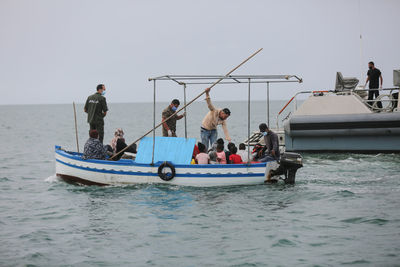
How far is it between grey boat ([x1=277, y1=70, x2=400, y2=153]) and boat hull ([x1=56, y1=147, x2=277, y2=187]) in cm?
594

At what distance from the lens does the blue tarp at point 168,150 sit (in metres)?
13.6

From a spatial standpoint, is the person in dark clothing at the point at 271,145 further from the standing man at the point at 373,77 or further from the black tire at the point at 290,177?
the standing man at the point at 373,77

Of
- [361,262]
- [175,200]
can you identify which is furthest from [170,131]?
[361,262]

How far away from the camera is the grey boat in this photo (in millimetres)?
18547

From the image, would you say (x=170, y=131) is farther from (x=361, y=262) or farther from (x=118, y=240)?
(x=361, y=262)

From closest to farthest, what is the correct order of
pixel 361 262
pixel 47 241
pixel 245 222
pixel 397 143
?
pixel 361 262
pixel 47 241
pixel 245 222
pixel 397 143

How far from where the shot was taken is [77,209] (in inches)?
490

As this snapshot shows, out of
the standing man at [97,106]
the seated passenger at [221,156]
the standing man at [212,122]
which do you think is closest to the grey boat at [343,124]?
the standing man at [212,122]

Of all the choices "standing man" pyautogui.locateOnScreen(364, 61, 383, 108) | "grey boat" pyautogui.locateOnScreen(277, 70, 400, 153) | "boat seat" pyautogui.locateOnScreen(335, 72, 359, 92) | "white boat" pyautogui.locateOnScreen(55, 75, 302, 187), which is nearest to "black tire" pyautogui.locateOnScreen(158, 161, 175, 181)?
"white boat" pyautogui.locateOnScreen(55, 75, 302, 187)

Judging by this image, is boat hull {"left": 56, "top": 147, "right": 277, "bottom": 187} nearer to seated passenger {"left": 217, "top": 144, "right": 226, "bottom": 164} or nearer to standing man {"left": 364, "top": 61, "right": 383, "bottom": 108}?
seated passenger {"left": 217, "top": 144, "right": 226, "bottom": 164}

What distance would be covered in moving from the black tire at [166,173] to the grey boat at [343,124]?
23.5 feet

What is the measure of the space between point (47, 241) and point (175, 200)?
3613 mm

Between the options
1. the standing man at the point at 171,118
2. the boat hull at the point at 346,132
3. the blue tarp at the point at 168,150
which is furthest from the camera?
the boat hull at the point at 346,132

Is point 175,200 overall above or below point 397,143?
below
